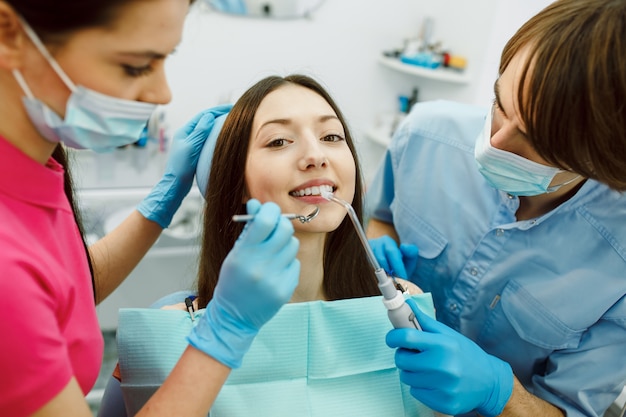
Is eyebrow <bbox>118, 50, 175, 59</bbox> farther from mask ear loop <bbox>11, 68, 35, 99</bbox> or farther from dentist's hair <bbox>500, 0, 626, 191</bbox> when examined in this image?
dentist's hair <bbox>500, 0, 626, 191</bbox>

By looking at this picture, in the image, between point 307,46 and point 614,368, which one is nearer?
point 614,368

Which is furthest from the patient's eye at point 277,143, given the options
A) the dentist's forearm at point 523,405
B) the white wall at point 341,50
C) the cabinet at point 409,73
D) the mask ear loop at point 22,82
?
the cabinet at point 409,73

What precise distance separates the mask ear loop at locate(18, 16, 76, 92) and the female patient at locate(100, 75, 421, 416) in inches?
20.3

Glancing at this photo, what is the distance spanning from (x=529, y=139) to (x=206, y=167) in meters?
0.73

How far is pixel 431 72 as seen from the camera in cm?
267

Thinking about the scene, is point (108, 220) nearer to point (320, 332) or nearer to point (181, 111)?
point (181, 111)

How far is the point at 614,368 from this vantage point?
3.82 feet

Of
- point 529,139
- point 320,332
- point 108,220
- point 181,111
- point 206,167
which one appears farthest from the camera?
point 181,111

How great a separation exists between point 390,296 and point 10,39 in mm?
719

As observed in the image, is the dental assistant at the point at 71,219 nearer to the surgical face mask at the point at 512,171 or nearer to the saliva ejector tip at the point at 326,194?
the saliva ejector tip at the point at 326,194

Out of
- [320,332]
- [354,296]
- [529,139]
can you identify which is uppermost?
[529,139]

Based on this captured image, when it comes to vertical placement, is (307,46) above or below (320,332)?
above

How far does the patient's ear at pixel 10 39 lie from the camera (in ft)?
1.96

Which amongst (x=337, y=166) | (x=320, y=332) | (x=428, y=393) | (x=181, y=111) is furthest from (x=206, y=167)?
(x=181, y=111)
